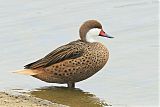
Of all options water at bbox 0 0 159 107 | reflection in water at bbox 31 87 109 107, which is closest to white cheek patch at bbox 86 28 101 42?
water at bbox 0 0 159 107

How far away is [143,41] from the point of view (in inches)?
439

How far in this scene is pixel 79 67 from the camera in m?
9.20

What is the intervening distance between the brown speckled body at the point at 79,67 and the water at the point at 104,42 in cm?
17

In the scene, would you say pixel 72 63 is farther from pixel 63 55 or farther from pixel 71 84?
pixel 71 84

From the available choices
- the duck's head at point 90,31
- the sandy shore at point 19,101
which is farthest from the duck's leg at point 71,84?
the sandy shore at point 19,101

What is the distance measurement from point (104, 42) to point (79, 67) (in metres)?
2.27

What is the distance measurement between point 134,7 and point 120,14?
0.57 metres

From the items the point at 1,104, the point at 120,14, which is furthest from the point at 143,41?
the point at 1,104

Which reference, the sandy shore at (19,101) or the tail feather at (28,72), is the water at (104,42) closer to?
the tail feather at (28,72)

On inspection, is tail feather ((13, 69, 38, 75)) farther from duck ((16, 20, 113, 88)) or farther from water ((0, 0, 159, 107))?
water ((0, 0, 159, 107))

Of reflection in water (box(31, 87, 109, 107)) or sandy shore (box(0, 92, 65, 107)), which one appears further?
reflection in water (box(31, 87, 109, 107))

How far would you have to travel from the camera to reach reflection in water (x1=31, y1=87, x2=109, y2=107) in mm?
8555

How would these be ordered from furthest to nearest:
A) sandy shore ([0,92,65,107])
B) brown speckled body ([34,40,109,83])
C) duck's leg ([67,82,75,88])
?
duck's leg ([67,82,75,88]) → brown speckled body ([34,40,109,83]) → sandy shore ([0,92,65,107])

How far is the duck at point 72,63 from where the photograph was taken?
9.21 metres
